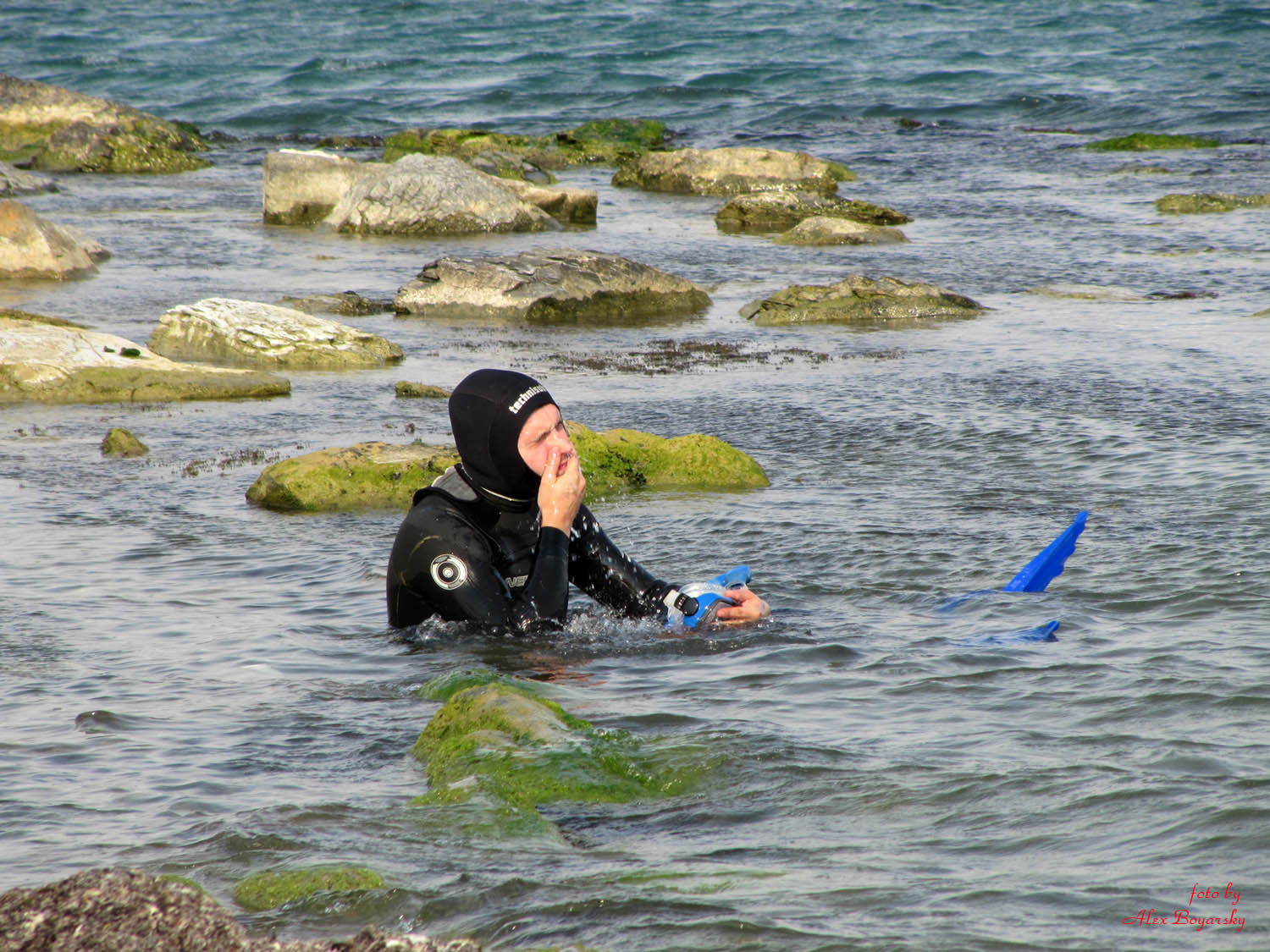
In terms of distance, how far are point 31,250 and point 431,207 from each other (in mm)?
5896

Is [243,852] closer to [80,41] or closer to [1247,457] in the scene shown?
[1247,457]

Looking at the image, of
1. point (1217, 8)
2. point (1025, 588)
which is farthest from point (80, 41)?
point (1025, 588)

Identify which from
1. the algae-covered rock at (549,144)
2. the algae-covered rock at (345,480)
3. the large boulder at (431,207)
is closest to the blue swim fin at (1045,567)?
the algae-covered rock at (345,480)

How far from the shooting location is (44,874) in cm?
398

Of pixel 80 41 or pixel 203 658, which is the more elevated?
pixel 80 41

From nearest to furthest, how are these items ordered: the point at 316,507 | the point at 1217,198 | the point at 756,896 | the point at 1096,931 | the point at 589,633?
the point at 1096,931
the point at 756,896
the point at 589,633
the point at 316,507
the point at 1217,198

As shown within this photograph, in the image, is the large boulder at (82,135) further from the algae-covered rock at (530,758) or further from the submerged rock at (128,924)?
the submerged rock at (128,924)

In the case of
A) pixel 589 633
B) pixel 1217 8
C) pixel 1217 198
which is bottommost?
pixel 589 633

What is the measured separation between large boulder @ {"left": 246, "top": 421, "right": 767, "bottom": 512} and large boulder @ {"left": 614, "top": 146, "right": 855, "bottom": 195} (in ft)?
48.6

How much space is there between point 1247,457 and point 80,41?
162 ft

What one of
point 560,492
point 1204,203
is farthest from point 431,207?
point 560,492

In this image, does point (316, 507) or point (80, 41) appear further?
point (80, 41)

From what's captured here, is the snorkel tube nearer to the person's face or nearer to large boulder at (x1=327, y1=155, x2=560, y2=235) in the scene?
the person's face

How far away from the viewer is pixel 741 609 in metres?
6.45
